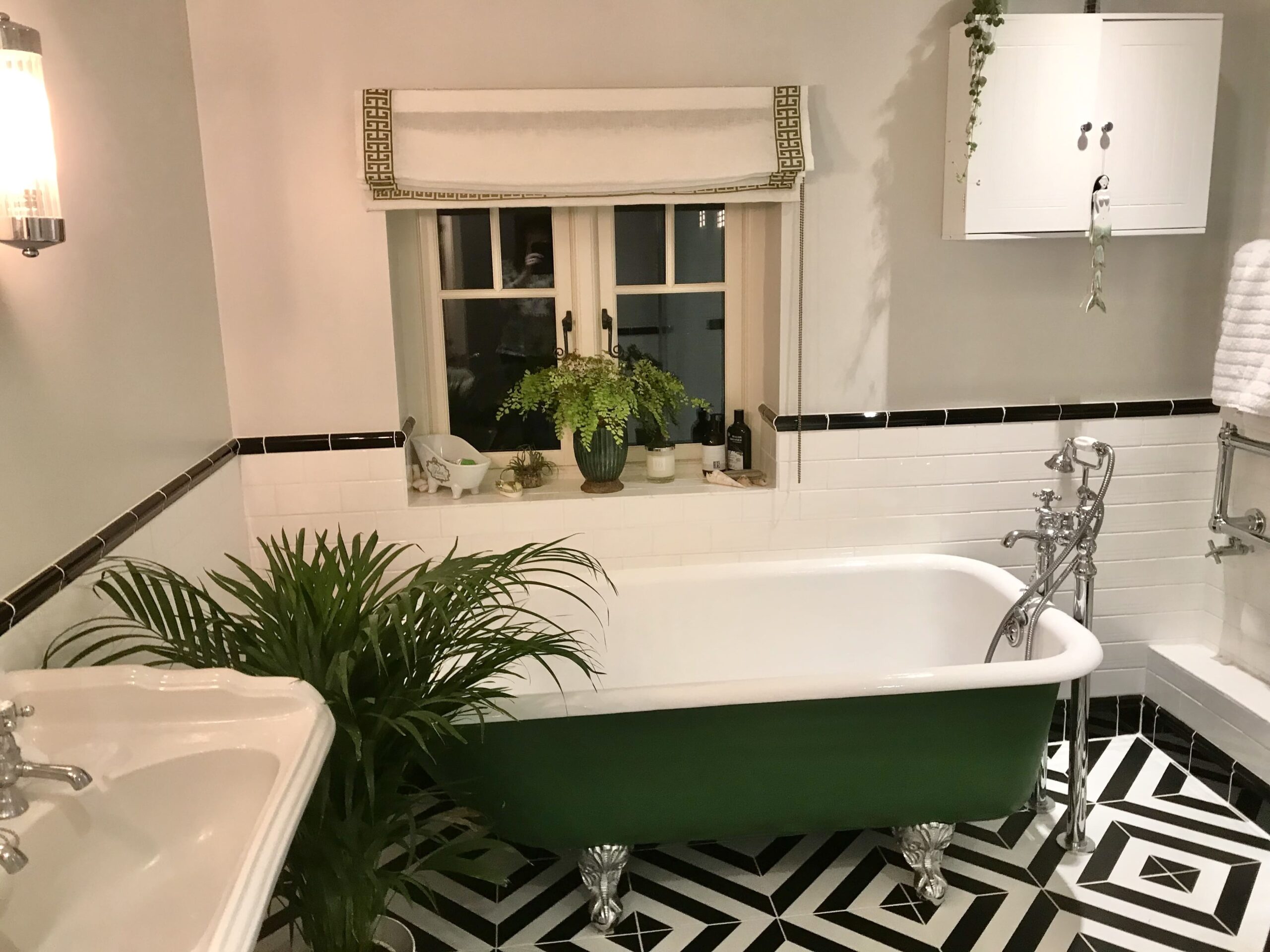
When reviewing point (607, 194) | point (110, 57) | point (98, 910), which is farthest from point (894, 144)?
point (98, 910)

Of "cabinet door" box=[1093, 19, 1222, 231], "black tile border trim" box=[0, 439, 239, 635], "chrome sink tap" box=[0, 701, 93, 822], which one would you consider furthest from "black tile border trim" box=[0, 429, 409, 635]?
"cabinet door" box=[1093, 19, 1222, 231]

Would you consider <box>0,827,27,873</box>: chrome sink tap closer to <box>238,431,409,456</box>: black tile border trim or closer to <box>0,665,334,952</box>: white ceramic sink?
<box>0,665,334,952</box>: white ceramic sink

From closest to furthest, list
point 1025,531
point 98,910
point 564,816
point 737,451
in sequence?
point 98,910 < point 564,816 < point 1025,531 < point 737,451

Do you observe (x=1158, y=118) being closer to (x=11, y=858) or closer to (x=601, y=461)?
(x=601, y=461)

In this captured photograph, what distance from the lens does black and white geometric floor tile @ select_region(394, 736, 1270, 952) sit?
249 centimetres

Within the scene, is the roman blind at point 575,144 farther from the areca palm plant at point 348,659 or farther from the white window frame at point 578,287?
the areca palm plant at point 348,659

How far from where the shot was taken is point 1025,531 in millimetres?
2863

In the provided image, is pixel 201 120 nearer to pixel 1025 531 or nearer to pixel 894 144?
pixel 894 144

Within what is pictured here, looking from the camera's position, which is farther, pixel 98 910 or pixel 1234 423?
pixel 1234 423

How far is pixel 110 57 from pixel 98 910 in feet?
5.76

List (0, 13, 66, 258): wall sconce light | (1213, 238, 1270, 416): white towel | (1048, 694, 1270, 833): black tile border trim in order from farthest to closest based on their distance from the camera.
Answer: (1048, 694, 1270, 833): black tile border trim → (1213, 238, 1270, 416): white towel → (0, 13, 66, 258): wall sconce light

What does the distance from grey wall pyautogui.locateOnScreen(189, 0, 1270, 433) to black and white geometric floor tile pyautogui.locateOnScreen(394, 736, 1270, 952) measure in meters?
1.30

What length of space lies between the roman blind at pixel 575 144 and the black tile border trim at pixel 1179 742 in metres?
1.75

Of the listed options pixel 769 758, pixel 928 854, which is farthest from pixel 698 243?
pixel 928 854
